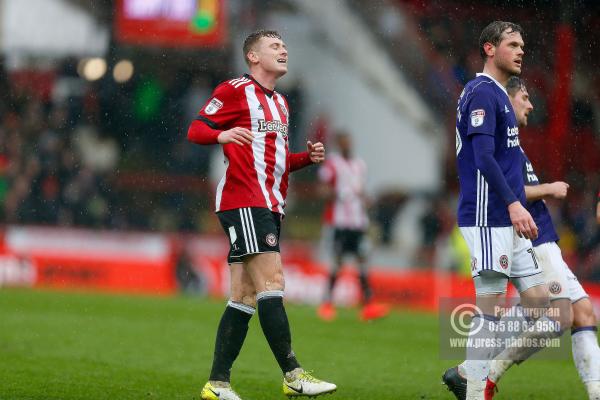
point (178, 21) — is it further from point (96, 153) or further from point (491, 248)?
point (491, 248)

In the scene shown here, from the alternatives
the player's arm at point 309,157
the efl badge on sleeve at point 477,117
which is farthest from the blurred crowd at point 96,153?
the efl badge on sleeve at point 477,117

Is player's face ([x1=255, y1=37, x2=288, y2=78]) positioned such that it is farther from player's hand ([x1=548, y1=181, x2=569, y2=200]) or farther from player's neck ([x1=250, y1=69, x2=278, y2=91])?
player's hand ([x1=548, y1=181, x2=569, y2=200])

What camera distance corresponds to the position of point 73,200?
19688 mm

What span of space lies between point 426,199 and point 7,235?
8312 mm

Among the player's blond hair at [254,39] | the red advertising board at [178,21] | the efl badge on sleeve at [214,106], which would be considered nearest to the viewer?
the efl badge on sleeve at [214,106]

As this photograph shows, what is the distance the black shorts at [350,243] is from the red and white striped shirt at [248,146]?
7224 millimetres

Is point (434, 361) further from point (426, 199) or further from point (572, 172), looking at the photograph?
point (426, 199)

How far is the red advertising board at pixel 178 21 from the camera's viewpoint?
717 inches

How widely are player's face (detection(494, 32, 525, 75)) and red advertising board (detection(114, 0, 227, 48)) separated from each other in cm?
1231

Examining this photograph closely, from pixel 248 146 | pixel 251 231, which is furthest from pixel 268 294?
pixel 248 146

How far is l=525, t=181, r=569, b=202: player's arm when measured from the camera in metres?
6.27

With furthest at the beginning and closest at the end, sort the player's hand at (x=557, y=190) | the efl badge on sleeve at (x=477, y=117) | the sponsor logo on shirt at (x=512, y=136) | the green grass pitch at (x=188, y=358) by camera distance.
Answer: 1. the green grass pitch at (x=188, y=358)
2. the player's hand at (x=557, y=190)
3. the sponsor logo on shirt at (x=512, y=136)
4. the efl badge on sleeve at (x=477, y=117)

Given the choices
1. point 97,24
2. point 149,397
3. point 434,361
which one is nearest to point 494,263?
point 149,397

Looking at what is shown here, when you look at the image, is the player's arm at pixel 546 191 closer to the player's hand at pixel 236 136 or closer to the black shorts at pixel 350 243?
the player's hand at pixel 236 136
